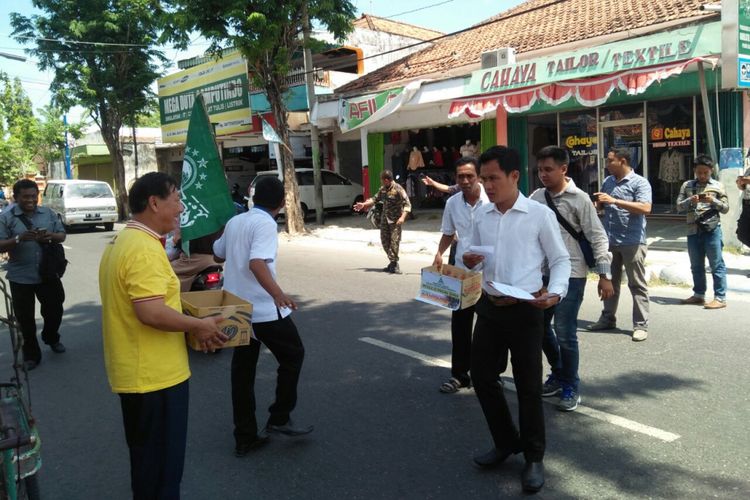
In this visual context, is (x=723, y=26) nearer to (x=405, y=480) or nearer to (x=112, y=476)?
(x=405, y=480)

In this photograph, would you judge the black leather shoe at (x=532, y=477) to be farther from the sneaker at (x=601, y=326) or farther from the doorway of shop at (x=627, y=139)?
the doorway of shop at (x=627, y=139)

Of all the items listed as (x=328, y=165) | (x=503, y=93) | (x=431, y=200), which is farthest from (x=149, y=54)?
(x=503, y=93)

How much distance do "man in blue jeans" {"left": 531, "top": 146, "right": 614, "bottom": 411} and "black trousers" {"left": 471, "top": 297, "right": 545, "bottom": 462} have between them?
100 cm

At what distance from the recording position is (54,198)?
2200cm

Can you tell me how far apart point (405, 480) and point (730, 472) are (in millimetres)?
1758

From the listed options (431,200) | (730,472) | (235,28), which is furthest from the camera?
(431,200)

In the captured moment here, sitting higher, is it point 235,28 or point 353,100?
point 235,28

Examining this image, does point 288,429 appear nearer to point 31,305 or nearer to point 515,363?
point 515,363

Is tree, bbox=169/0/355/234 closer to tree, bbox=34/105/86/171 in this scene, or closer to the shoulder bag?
the shoulder bag

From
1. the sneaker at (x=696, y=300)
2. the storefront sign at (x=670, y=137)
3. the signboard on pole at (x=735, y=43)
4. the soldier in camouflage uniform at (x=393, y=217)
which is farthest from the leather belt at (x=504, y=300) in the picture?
the storefront sign at (x=670, y=137)

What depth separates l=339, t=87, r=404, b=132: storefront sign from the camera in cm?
1672

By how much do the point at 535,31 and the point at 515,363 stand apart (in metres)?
15.6

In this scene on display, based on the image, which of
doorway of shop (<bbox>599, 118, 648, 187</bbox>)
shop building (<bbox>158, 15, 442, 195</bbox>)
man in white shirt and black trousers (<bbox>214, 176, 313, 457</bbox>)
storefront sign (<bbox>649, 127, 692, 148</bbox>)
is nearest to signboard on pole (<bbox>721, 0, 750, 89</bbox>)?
storefront sign (<bbox>649, 127, 692, 148</bbox>)

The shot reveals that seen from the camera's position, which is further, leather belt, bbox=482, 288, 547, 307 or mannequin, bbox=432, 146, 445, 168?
Answer: mannequin, bbox=432, 146, 445, 168
